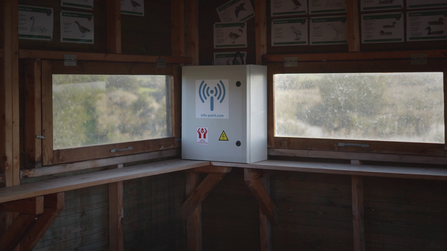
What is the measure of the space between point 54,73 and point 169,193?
131cm

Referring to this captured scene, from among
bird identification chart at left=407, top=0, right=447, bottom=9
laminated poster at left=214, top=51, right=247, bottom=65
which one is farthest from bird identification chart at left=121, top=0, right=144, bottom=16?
bird identification chart at left=407, top=0, right=447, bottom=9

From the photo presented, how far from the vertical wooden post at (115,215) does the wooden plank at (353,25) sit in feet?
5.94

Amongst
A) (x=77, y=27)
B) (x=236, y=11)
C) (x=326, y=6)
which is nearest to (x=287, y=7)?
(x=326, y=6)

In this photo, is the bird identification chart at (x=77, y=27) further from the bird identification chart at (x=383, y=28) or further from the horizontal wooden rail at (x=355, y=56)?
the bird identification chart at (x=383, y=28)

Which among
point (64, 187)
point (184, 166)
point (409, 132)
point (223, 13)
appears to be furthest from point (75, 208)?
point (409, 132)

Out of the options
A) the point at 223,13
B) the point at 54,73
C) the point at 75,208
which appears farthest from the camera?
the point at 223,13

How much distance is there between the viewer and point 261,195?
3.08 meters

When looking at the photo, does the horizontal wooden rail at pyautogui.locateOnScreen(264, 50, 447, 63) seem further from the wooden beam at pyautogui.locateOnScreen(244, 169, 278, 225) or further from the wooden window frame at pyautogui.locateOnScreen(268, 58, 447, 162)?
the wooden beam at pyautogui.locateOnScreen(244, 169, 278, 225)

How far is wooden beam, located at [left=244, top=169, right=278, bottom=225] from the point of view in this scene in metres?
3.00

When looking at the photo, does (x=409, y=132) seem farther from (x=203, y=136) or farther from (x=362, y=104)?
(x=203, y=136)

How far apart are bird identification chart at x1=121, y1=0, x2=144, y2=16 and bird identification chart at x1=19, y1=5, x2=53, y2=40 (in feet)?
1.77

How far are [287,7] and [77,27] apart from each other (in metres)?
1.48

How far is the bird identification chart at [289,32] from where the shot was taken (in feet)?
10.1

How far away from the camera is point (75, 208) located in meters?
2.79
